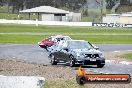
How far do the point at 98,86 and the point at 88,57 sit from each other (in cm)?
877

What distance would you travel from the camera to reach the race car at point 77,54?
75.8 feet

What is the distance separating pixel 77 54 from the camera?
23.2 metres

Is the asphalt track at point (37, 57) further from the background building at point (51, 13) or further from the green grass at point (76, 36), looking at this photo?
the background building at point (51, 13)

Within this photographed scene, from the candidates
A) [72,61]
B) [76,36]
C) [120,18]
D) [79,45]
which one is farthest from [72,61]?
[120,18]

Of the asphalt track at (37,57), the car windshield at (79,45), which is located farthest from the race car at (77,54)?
the asphalt track at (37,57)

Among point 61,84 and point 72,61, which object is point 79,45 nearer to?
point 72,61

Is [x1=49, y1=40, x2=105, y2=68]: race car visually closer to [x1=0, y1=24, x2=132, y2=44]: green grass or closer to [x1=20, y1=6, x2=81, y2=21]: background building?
[x1=0, y1=24, x2=132, y2=44]: green grass

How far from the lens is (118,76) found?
920cm

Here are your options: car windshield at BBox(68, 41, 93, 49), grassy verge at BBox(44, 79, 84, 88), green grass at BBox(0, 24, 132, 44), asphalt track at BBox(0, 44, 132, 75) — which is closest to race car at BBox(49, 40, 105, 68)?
car windshield at BBox(68, 41, 93, 49)

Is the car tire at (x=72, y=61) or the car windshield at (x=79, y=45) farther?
the car windshield at (x=79, y=45)

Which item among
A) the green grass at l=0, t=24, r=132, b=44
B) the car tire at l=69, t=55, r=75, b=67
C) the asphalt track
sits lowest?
the green grass at l=0, t=24, r=132, b=44

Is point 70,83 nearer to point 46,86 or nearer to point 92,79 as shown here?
point 46,86

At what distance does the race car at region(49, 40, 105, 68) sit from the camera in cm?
2309

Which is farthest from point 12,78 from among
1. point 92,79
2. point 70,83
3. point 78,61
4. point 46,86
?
point 78,61
